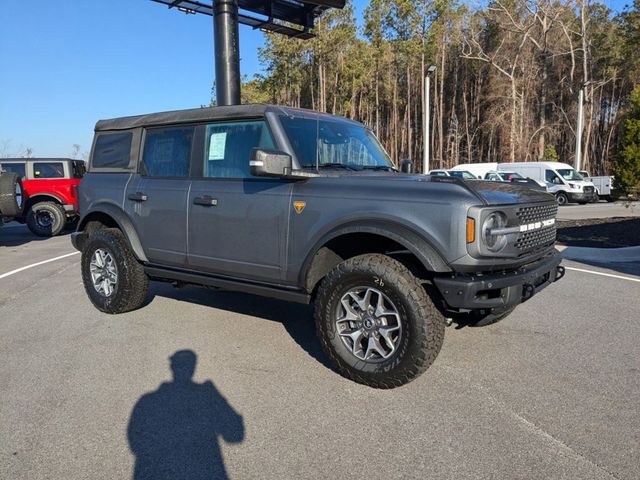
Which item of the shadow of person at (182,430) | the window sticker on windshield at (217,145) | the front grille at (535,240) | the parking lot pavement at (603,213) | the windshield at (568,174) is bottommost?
the shadow of person at (182,430)

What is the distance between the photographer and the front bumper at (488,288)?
317 cm

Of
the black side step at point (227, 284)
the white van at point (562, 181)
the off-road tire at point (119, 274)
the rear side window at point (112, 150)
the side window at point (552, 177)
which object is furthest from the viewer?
the side window at point (552, 177)

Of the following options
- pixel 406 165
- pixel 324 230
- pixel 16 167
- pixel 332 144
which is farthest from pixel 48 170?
pixel 324 230

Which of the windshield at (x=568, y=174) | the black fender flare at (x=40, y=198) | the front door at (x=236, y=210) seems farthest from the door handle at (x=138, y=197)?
the windshield at (x=568, y=174)

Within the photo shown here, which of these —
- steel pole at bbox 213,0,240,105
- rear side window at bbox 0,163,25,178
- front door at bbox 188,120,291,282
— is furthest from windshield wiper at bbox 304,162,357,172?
rear side window at bbox 0,163,25,178

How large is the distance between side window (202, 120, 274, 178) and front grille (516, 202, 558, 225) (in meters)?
1.97

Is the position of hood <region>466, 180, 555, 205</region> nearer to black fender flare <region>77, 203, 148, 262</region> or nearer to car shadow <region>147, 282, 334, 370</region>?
car shadow <region>147, 282, 334, 370</region>

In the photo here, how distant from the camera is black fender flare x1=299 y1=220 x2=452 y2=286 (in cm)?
328

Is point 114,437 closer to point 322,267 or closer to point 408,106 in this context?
point 322,267

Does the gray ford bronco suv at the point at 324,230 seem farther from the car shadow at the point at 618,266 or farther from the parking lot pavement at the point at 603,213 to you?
the parking lot pavement at the point at 603,213

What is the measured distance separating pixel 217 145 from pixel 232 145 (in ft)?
0.65

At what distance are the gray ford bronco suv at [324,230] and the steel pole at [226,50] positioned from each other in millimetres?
3559

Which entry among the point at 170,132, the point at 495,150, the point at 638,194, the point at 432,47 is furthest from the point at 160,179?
the point at 495,150

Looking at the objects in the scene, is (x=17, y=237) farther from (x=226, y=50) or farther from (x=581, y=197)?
(x=581, y=197)
